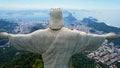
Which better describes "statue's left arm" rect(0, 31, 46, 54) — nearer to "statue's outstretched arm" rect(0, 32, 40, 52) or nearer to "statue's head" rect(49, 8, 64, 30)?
"statue's outstretched arm" rect(0, 32, 40, 52)

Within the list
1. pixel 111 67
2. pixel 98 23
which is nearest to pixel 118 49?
pixel 111 67

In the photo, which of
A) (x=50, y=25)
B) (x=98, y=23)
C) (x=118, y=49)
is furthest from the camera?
(x=98, y=23)

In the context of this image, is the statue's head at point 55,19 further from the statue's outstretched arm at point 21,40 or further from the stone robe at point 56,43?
the statue's outstretched arm at point 21,40

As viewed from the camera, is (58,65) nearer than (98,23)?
Yes

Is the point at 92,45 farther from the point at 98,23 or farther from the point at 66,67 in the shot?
the point at 98,23

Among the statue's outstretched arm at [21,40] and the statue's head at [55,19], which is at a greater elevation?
the statue's head at [55,19]

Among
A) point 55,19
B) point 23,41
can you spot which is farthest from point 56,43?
point 23,41

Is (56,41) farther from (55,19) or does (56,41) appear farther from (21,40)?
(21,40)

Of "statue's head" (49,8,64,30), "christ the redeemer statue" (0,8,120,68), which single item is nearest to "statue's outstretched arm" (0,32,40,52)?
"christ the redeemer statue" (0,8,120,68)

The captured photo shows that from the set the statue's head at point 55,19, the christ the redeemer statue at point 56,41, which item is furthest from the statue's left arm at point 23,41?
the statue's head at point 55,19
